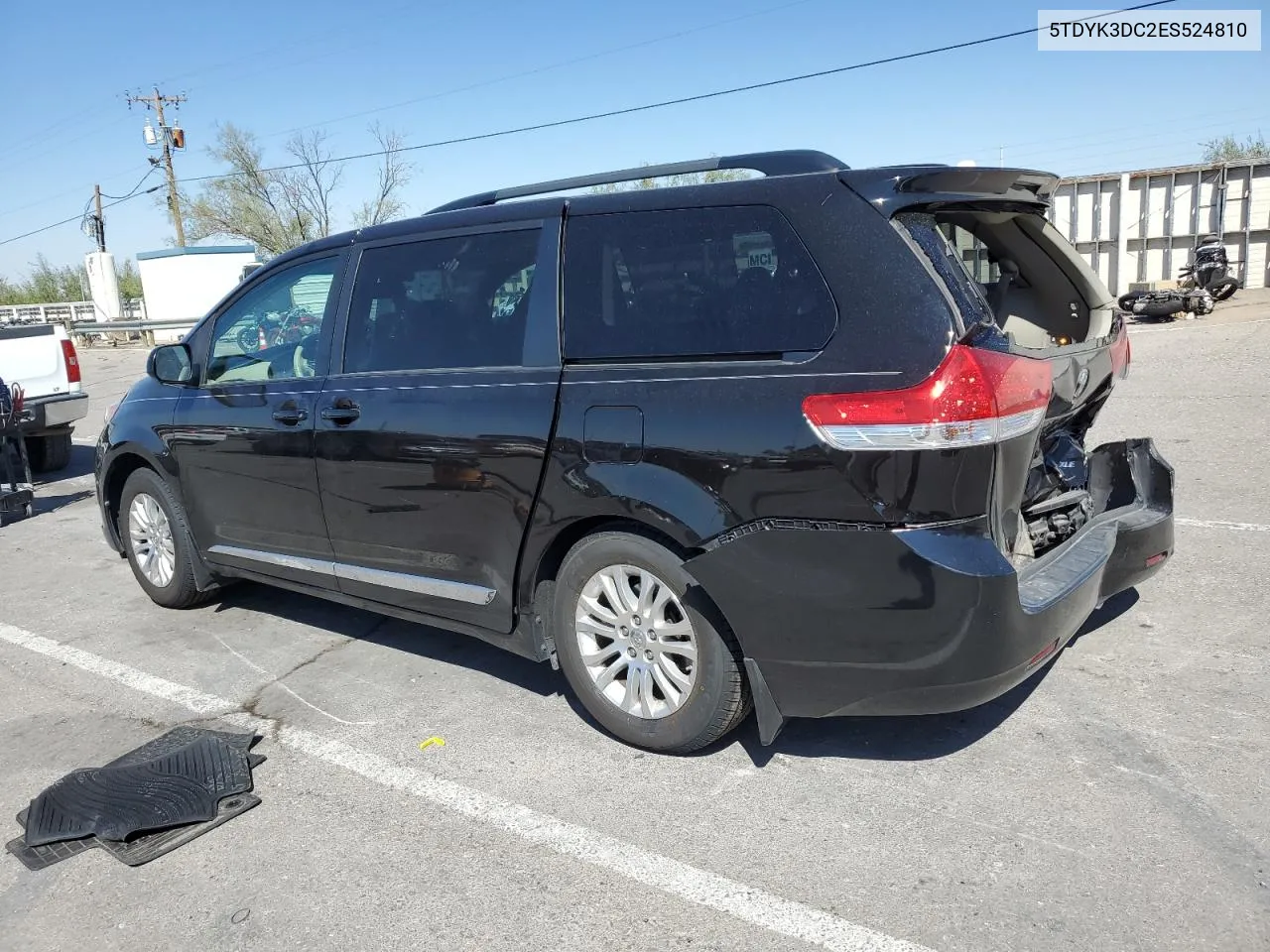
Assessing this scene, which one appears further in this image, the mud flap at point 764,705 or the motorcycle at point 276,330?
the motorcycle at point 276,330

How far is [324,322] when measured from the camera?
173 inches

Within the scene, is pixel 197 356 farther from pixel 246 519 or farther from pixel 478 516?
pixel 478 516

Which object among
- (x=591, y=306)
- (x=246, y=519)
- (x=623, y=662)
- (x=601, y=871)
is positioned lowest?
(x=601, y=871)

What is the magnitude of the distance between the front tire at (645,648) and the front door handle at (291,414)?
1530mm

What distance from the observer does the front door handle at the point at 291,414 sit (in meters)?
4.34

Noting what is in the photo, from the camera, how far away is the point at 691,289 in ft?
10.7

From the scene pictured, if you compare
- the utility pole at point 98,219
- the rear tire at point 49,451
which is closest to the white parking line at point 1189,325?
the rear tire at point 49,451

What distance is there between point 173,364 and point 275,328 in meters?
0.69

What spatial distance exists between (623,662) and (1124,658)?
209 centimetres

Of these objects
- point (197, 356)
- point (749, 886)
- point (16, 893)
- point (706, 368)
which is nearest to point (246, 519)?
point (197, 356)

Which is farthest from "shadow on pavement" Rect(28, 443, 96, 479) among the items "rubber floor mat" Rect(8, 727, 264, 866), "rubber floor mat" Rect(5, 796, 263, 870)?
"rubber floor mat" Rect(5, 796, 263, 870)

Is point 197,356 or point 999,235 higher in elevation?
point 999,235

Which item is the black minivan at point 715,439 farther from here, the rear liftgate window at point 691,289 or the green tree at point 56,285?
the green tree at point 56,285

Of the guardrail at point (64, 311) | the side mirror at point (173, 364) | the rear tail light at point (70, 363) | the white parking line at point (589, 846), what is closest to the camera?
the white parking line at point (589, 846)
